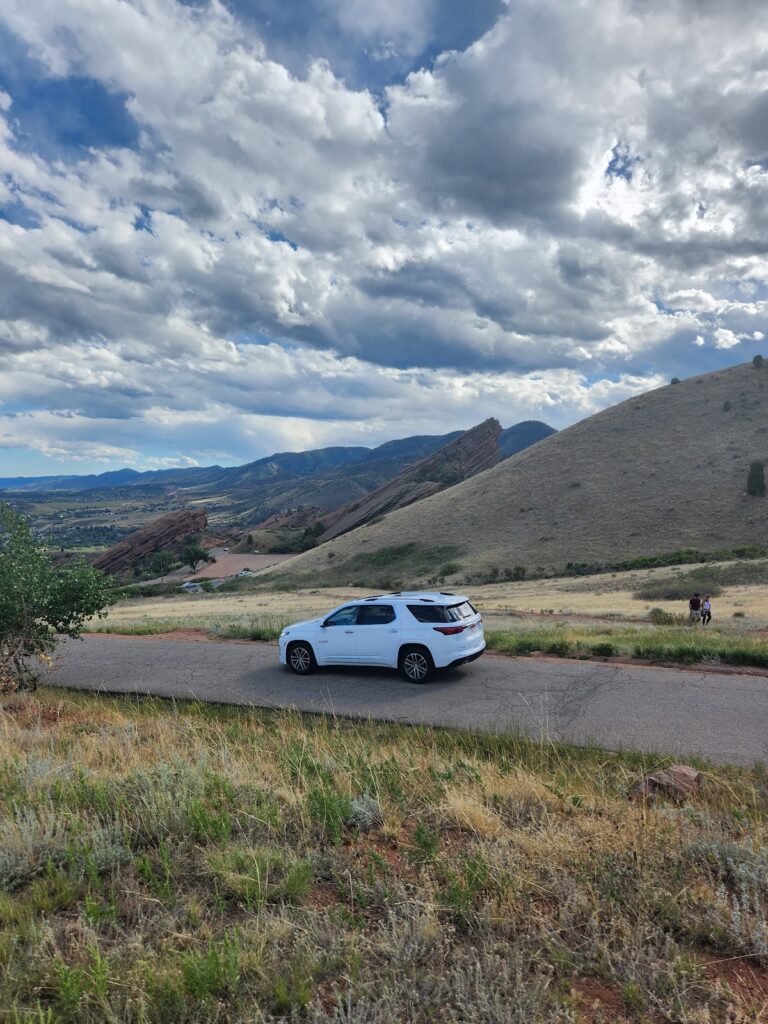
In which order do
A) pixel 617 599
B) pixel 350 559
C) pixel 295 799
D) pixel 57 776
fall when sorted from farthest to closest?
pixel 350 559 < pixel 617 599 < pixel 57 776 < pixel 295 799

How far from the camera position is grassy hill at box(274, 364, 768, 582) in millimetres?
53250

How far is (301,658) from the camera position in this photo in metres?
12.0

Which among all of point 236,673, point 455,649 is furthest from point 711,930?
point 236,673

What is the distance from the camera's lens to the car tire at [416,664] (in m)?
10.7

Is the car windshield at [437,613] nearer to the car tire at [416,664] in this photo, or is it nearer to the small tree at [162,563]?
the car tire at [416,664]

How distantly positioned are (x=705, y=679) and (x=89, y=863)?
10028 millimetres

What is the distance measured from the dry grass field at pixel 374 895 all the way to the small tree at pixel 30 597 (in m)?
6.05

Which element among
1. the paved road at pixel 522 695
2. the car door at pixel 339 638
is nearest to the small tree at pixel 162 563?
the paved road at pixel 522 695

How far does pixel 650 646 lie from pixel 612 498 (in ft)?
175

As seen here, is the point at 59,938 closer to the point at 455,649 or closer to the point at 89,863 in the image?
the point at 89,863

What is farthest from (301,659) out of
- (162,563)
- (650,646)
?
(162,563)

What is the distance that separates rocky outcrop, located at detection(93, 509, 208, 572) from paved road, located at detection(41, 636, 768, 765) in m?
111

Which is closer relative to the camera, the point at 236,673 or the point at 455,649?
the point at 455,649

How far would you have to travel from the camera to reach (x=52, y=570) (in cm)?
1202
